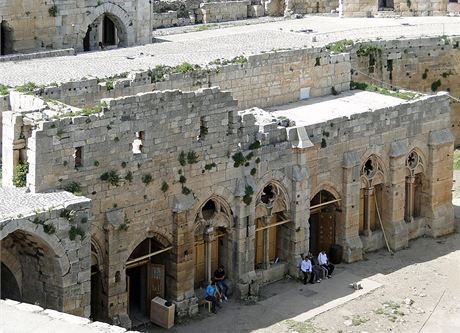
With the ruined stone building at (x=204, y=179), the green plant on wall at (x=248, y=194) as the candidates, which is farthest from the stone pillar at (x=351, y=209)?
the green plant on wall at (x=248, y=194)

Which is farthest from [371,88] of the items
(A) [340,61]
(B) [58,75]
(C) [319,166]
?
(B) [58,75]

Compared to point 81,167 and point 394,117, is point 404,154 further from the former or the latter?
point 81,167

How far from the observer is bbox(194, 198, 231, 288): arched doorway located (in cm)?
3500

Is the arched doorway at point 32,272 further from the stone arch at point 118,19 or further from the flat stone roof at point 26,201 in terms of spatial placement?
the stone arch at point 118,19

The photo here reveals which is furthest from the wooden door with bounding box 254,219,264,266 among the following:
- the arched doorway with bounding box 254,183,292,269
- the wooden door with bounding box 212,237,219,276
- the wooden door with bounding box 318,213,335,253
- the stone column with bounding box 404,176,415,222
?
the stone column with bounding box 404,176,415,222

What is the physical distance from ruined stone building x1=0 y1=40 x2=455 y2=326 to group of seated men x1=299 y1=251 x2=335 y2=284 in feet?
1.59

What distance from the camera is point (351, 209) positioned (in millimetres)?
39000

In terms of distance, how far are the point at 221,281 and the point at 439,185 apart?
9993 mm

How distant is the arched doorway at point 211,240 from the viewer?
35000 millimetres

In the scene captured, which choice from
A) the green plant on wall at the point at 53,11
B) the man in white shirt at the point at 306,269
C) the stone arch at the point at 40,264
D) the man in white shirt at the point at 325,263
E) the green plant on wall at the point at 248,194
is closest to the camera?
the stone arch at the point at 40,264

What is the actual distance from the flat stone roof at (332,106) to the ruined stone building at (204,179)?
10 cm

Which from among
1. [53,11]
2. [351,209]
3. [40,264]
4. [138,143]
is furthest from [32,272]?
[53,11]

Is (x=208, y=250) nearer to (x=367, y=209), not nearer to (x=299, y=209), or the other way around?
(x=299, y=209)

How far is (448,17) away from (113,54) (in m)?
18.0
